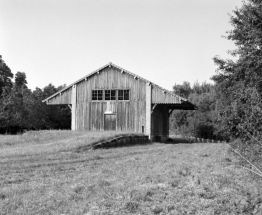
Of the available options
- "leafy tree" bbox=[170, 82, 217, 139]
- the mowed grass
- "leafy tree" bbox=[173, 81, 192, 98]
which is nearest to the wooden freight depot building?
"leafy tree" bbox=[170, 82, 217, 139]

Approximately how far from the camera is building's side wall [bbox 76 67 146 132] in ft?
108

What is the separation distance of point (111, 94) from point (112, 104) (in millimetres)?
1060

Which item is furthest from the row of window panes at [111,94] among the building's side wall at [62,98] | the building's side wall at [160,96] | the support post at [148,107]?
the building's side wall at [160,96]

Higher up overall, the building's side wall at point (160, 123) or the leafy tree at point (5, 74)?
the leafy tree at point (5, 74)

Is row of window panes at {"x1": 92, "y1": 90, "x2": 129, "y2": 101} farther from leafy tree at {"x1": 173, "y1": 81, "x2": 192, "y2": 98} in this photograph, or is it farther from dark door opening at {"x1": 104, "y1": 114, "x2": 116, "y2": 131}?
leafy tree at {"x1": 173, "y1": 81, "x2": 192, "y2": 98}

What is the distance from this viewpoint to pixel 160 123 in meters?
37.2

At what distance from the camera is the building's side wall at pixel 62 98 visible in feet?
116

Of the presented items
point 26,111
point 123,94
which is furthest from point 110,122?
point 26,111

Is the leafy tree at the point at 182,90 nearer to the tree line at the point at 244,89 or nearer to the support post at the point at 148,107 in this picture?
the support post at the point at 148,107

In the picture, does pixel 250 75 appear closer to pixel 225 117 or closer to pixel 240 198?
pixel 225 117

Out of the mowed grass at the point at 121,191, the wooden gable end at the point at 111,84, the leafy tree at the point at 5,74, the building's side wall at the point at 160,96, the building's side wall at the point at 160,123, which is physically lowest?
the mowed grass at the point at 121,191

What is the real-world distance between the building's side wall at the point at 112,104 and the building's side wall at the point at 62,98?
112 centimetres

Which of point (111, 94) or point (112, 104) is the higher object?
point (111, 94)

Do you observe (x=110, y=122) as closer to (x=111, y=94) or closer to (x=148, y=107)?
(x=111, y=94)
